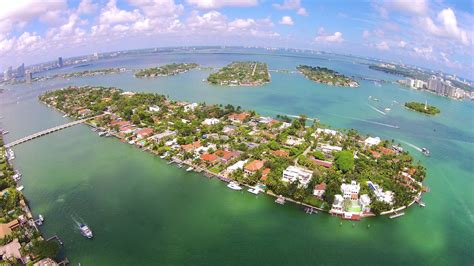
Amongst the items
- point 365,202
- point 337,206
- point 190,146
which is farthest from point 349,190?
point 190,146

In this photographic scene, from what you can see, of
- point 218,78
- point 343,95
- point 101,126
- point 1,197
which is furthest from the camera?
point 218,78

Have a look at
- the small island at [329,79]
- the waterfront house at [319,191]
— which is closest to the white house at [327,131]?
the waterfront house at [319,191]

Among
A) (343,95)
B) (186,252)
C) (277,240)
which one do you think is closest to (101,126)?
(186,252)

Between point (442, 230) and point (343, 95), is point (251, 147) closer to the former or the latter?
point (442, 230)

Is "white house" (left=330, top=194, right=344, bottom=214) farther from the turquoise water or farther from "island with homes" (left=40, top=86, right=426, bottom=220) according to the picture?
the turquoise water

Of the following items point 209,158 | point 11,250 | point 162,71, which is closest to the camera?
point 11,250

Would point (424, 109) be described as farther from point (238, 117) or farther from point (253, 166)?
point (253, 166)

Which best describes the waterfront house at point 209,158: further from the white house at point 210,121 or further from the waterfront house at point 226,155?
the white house at point 210,121

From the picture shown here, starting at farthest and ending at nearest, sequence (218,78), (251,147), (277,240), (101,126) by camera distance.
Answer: (218,78)
(101,126)
(251,147)
(277,240)
